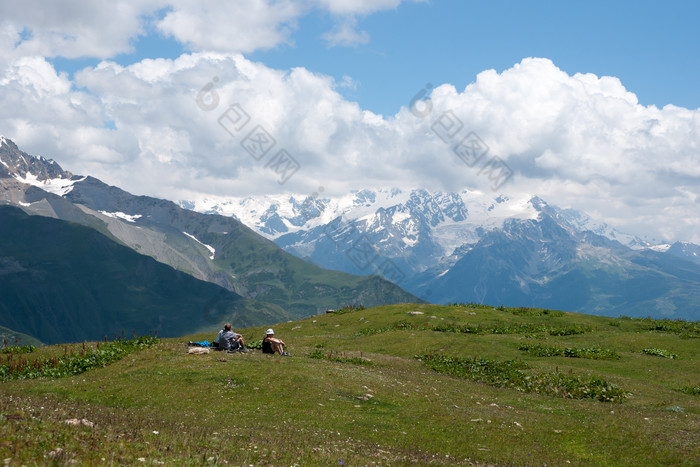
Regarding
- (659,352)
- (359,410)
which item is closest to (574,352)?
(659,352)

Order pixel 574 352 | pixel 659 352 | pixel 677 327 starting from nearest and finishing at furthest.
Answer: pixel 659 352, pixel 574 352, pixel 677 327

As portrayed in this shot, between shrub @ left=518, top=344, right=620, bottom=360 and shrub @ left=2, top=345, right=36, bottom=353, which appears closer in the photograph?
shrub @ left=2, top=345, right=36, bottom=353

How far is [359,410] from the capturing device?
2345 centimetres

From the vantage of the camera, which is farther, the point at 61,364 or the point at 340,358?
the point at 340,358

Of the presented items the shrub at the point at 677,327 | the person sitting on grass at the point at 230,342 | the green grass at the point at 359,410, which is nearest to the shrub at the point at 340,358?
the green grass at the point at 359,410

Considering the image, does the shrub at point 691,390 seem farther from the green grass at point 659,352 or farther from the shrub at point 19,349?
the shrub at point 19,349

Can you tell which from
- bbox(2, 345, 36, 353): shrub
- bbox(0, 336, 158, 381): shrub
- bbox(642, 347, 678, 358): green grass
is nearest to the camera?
bbox(0, 336, 158, 381): shrub

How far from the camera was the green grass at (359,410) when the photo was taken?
560 inches

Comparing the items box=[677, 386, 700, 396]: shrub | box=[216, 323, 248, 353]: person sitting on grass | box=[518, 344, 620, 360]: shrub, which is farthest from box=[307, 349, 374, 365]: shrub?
box=[677, 386, 700, 396]: shrub

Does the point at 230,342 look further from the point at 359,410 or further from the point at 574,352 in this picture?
the point at 574,352

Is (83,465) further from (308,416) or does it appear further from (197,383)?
(197,383)

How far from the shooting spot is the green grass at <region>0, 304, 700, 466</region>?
14219 millimetres

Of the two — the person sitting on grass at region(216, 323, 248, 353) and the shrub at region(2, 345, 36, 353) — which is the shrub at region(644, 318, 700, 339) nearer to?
the person sitting on grass at region(216, 323, 248, 353)

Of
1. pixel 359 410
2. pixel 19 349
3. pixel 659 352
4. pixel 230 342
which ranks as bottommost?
pixel 19 349
